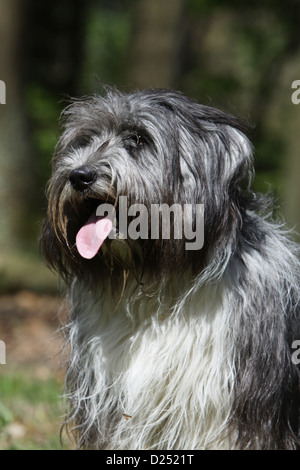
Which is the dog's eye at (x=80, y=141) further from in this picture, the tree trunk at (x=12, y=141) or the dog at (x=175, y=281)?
Answer: the tree trunk at (x=12, y=141)

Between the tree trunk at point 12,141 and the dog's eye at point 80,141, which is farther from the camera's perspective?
the tree trunk at point 12,141

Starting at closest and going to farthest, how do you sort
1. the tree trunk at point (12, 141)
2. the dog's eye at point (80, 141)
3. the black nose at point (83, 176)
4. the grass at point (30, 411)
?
the black nose at point (83, 176) → the dog's eye at point (80, 141) → the grass at point (30, 411) → the tree trunk at point (12, 141)

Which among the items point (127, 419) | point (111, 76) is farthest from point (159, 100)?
point (111, 76)

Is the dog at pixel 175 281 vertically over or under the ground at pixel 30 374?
over

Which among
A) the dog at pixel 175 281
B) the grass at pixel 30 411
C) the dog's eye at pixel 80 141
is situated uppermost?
the dog's eye at pixel 80 141

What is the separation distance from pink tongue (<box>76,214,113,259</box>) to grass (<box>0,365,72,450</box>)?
53.3 inches

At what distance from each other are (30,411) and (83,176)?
2531mm

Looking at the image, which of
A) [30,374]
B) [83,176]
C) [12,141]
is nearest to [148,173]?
[83,176]

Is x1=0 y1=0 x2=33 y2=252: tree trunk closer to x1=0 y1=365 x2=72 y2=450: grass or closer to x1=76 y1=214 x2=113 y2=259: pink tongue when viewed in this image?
x1=0 y1=365 x2=72 y2=450: grass

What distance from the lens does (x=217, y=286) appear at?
342 centimetres

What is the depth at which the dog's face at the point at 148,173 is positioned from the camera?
3.24m

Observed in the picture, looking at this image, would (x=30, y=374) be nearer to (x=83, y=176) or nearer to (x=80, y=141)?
(x=80, y=141)

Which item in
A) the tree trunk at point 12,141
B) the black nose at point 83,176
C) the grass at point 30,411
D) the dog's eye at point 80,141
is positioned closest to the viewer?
the black nose at point 83,176

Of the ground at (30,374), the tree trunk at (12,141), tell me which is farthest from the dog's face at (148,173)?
the tree trunk at (12,141)
